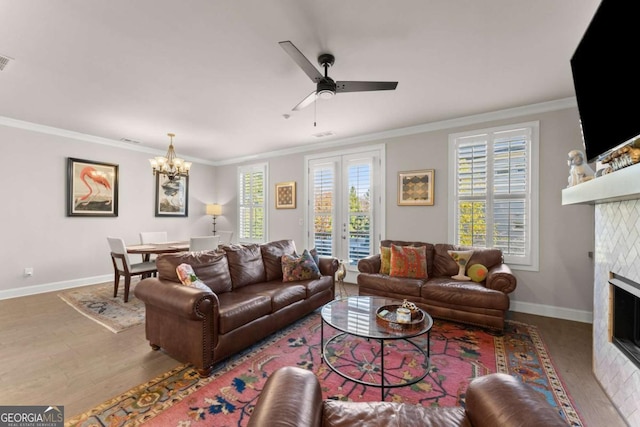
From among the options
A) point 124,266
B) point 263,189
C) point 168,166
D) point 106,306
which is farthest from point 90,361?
point 263,189

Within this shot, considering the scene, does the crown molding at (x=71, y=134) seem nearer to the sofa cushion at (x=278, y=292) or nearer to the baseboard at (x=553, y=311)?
the sofa cushion at (x=278, y=292)

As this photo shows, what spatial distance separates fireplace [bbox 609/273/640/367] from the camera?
1779 mm

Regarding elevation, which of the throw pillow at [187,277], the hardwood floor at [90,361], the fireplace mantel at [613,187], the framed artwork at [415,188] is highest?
the framed artwork at [415,188]

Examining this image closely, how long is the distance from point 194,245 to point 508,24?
14.6ft

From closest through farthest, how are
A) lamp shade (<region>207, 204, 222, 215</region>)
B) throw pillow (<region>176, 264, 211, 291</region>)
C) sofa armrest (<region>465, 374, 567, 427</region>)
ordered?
sofa armrest (<region>465, 374, 567, 427</region>) < throw pillow (<region>176, 264, 211, 291</region>) < lamp shade (<region>207, 204, 222, 215</region>)

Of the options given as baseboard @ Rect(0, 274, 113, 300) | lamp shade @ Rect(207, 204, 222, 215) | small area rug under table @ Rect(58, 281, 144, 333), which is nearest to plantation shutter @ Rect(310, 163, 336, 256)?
lamp shade @ Rect(207, 204, 222, 215)

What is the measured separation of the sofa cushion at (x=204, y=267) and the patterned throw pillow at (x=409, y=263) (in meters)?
2.09

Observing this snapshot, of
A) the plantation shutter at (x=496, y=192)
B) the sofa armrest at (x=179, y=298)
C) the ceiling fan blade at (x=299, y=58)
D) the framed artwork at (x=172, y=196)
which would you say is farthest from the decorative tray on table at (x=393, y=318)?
the framed artwork at (x=172, y=196)

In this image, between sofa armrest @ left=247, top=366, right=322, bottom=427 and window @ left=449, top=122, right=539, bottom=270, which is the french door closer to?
window @ left=449, top=122, right=539, bottom=270

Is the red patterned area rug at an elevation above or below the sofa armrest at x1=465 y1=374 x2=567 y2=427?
below

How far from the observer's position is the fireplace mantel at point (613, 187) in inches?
56.3

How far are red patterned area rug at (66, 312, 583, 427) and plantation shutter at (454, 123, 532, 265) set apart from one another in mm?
1229

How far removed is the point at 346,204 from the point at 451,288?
241 centimetres

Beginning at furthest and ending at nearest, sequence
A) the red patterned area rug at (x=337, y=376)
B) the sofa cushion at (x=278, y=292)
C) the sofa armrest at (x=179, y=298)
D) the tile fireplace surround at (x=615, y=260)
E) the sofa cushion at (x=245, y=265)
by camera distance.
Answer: the sofa cushion at (x=245, y=265), the sofa cushion at (x=278, y=292), the sofa armrest at (x=179, y=298), the red patterned area rug at (x=337, y=376), the tile fireplace surround at (x=615, y=260)
